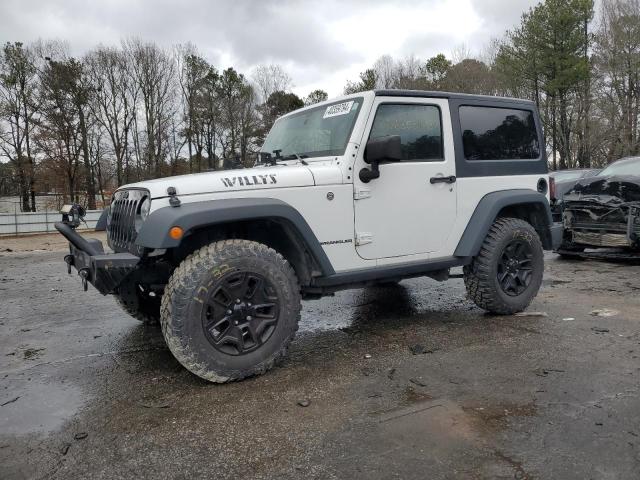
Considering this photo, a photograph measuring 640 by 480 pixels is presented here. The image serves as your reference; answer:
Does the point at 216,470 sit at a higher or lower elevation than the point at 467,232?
lower

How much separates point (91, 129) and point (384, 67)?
2050cm

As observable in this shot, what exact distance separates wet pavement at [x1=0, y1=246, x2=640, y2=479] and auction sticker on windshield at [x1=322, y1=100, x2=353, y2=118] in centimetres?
190

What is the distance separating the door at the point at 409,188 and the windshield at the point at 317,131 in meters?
0.19

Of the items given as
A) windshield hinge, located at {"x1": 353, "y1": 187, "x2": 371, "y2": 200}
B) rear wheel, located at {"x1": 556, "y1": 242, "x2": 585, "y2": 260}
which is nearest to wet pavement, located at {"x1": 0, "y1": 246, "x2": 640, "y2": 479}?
windshield hinge, located at {"x1": 353, "y1": 187, "x2": 371, "y2": 200}

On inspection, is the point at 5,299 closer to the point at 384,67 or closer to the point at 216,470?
the point at 216,470

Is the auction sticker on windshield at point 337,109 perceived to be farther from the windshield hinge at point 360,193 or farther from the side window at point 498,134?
the side window at point 498,134

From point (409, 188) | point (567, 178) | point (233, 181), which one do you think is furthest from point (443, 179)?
point (567, 178)

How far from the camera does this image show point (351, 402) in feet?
9.85

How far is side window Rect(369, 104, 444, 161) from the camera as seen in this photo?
13.1 ft

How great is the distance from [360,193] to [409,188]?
0.51 meters

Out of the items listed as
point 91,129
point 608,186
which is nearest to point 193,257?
point 608,186

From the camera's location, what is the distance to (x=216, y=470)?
2.31 m

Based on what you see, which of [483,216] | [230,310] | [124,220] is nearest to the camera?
[230,310]

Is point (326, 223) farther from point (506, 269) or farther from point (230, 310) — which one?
point (506, 269)
